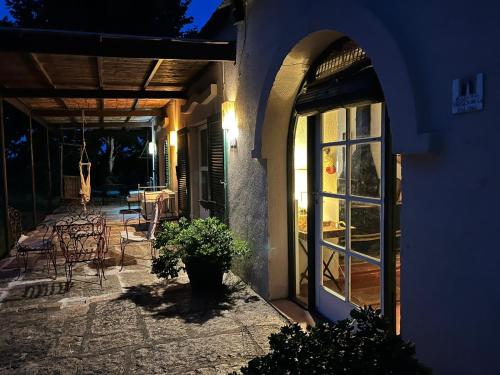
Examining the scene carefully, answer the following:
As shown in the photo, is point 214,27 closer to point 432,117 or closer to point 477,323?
point 432,117

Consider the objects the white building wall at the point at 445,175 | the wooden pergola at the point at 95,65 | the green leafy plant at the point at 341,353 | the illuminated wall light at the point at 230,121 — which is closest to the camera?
the green leafy plant at the point at 341,353

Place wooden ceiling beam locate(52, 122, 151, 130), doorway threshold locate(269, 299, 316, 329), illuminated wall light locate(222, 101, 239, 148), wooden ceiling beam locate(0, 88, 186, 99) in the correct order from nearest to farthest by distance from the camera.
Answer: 1. doorway threshold locate(269, 299, 316, 329)
2. illuminated wall light locate(222, 101, 239, 148)
3. wooden ceiling beam locate(0, 88, 186, 99)
4. wooden ceiling beam locate(52, 122, 151, 130)

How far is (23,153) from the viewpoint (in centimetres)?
2422

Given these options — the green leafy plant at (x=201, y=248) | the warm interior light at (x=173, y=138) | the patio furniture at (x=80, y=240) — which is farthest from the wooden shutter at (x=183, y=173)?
the green leafy plant at (x=201, y=248)

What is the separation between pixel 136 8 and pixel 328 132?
17833 millimetres

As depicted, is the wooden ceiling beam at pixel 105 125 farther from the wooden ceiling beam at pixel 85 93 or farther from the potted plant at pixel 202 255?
the potted plant at pixel 202 255

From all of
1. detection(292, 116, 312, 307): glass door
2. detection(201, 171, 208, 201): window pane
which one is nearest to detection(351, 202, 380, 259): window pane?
detection(292, 116, 312, 307): glass door

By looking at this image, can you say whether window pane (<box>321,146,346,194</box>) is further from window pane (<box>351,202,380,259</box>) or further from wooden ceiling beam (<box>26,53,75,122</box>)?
wooden ceiling beam (<box>26,53,75,122</box>)

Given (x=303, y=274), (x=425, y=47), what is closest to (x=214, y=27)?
(x=303, y=274)

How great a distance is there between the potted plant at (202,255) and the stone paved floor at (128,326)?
0.22 metres

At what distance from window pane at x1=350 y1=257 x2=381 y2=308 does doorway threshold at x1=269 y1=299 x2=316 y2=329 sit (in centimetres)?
53

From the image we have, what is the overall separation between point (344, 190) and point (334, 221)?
34 cm

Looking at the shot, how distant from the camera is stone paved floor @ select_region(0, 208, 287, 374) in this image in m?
3.38

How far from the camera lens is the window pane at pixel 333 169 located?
3875 millimetres
